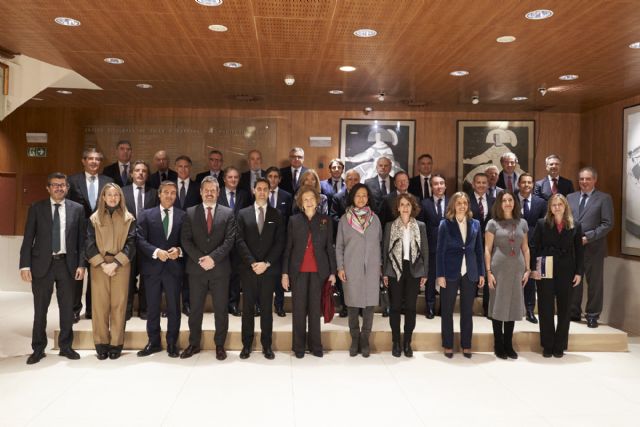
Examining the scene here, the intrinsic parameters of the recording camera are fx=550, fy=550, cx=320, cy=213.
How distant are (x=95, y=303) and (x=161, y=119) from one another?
14.3ft

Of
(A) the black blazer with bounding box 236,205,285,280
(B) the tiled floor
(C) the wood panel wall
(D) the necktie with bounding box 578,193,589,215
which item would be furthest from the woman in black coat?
(C) the wood panel wall

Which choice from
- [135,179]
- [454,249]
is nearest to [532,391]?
[454,249]

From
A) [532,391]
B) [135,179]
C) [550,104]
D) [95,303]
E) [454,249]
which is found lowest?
[532,391]

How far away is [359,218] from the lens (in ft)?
17.5

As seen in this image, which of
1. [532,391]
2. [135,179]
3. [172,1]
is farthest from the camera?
[135,179]

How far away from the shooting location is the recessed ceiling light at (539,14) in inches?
165

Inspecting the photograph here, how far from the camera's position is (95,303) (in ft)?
16.7

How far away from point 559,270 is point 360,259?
6.68ft

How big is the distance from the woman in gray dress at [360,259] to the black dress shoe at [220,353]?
4.01 ft

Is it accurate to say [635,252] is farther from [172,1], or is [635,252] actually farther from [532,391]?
[172,1]

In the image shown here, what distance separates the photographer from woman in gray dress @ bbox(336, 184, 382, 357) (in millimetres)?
5270

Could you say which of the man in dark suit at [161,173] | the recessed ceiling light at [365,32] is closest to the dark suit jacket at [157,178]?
the man in dark suit at [161,173]

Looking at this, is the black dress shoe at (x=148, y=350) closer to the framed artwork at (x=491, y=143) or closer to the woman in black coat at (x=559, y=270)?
the woman in black coat at (x=559, y=270)

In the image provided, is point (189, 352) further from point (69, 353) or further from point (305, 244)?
point (305, 244)
